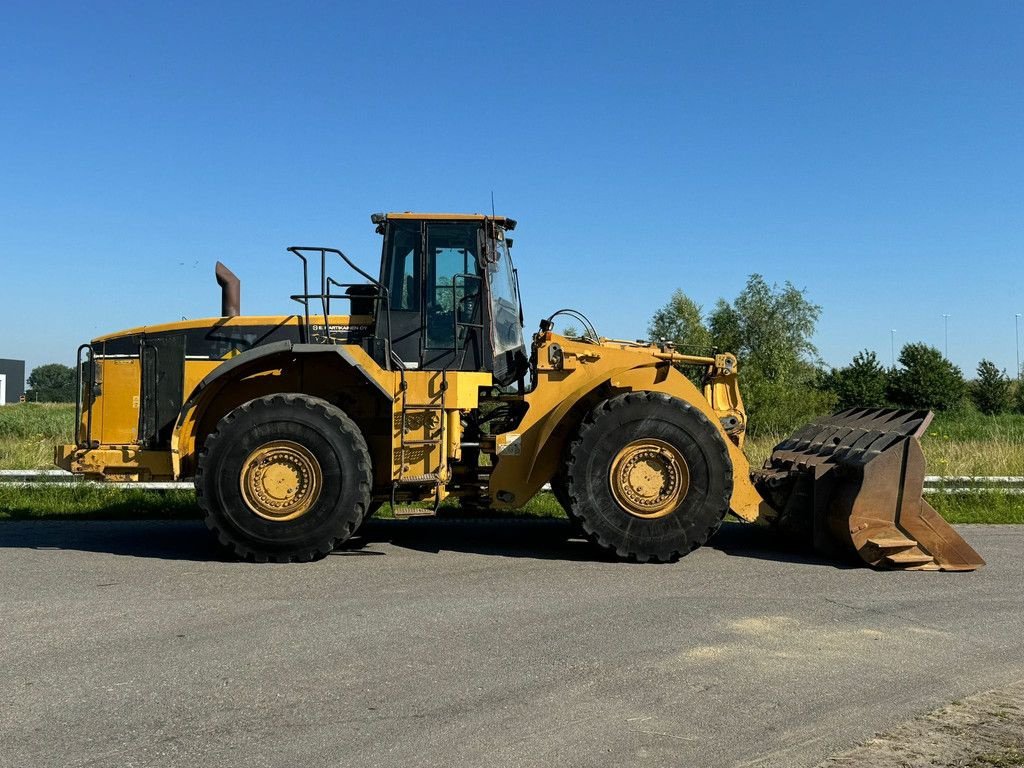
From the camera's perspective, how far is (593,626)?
18.8 feet

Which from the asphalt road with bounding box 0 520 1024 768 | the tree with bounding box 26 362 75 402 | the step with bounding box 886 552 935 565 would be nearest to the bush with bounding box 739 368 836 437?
the asphalt road with bounding box 0 520 1024 768

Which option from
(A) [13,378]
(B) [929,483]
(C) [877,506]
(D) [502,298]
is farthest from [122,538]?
(A) [13,378]

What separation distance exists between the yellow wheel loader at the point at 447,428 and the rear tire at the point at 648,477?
0.02 m

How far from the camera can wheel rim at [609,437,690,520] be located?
7797 millimetres

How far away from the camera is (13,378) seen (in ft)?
441

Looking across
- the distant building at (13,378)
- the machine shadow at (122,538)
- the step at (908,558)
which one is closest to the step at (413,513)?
the machine shadow at (122,538)

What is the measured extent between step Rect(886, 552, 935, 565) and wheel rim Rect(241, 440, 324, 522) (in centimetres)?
465

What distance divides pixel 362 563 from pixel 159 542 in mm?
2381

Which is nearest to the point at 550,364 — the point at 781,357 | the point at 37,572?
the point at 37,572

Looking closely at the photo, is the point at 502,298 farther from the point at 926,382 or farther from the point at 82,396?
the point at 926,382

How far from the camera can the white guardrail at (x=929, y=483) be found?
39.5 ft

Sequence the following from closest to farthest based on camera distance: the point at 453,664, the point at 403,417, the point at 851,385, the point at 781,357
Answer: the point at 453,664 < the point at 403,417 < the point at 851,385 < the point at 781,357

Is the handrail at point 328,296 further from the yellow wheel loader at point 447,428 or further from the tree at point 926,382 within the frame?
the tree at point 926,382

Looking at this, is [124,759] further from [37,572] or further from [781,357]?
[781,357]
